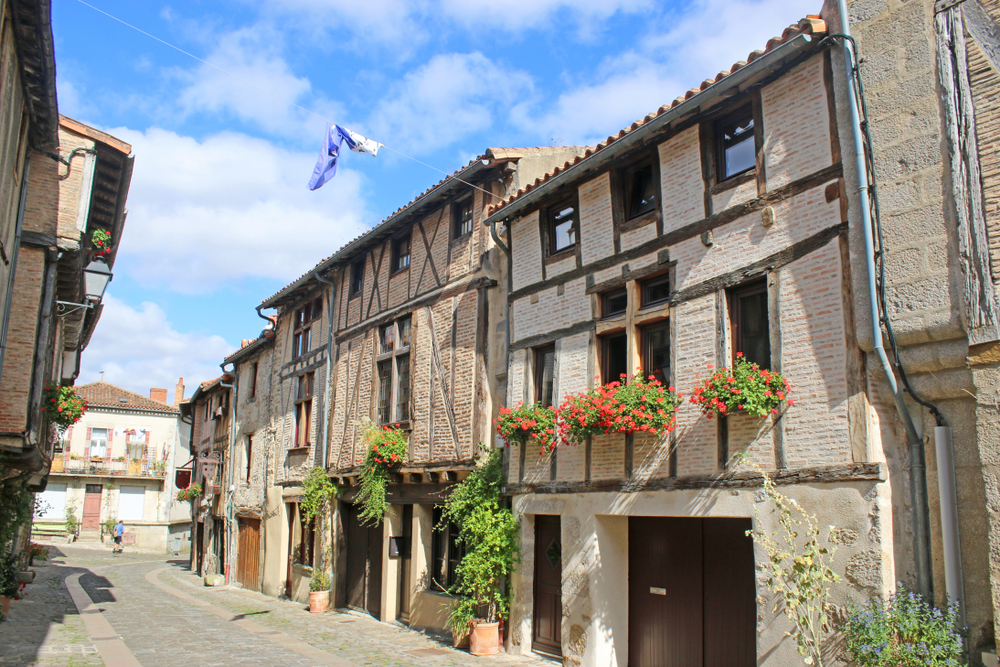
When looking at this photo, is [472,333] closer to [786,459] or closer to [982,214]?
[786,459]

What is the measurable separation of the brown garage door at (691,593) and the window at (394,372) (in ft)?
19.7

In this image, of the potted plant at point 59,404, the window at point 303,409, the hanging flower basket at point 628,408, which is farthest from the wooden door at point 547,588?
the window at point 303,409

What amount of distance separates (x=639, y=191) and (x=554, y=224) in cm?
177

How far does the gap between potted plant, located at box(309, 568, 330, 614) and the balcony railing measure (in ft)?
97.9

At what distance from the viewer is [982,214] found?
6223 mm

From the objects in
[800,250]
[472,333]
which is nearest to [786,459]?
[800,250]

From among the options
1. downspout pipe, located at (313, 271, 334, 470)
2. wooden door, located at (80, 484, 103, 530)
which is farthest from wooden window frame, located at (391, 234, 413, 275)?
wooden door, located at (80, 484, 103, 530)

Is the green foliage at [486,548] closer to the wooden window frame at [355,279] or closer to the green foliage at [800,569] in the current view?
the green foliage at [800,569]

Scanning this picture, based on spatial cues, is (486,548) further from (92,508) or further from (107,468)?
(92,508)

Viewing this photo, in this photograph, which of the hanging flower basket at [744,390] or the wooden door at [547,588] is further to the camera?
the wooden door at [547,588]

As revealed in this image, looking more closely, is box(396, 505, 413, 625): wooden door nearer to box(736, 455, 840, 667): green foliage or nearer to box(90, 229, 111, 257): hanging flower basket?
box(90, 229, 111, 257): hanging flower basket

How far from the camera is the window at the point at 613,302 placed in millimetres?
10070

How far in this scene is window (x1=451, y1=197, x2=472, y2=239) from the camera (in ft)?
45.4

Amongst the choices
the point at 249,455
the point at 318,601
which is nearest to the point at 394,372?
the point at 318,601
